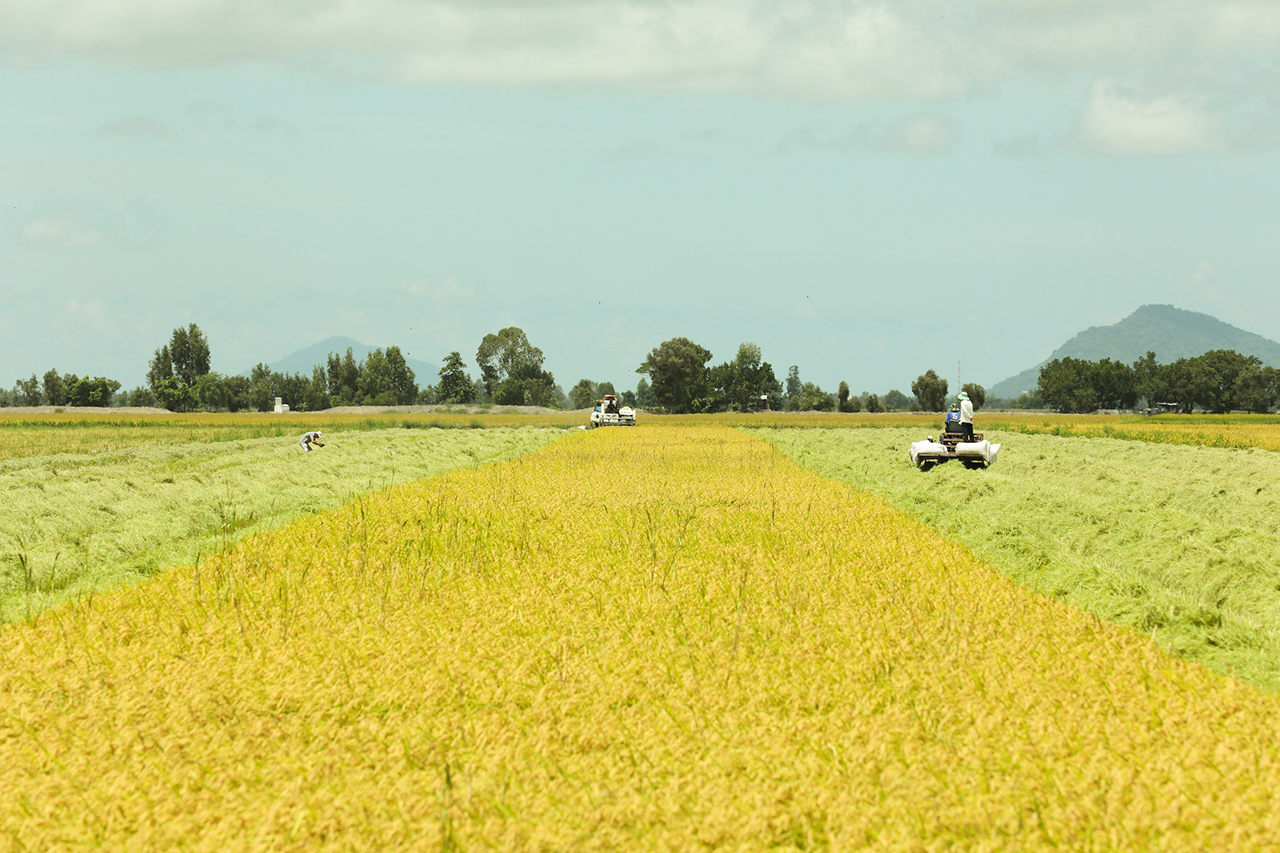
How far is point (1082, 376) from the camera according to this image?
495 ft

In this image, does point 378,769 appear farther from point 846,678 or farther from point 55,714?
point 846,678

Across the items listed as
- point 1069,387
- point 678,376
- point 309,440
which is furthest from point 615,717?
point 1069,387

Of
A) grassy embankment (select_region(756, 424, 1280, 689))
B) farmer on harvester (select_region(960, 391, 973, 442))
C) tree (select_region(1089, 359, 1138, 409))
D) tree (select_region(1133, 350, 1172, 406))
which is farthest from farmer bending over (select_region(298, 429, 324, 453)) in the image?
tree (select_region(1133, 350, 1172, 406))

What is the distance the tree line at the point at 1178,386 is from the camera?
140 m

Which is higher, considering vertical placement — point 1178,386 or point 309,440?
point 1178,386

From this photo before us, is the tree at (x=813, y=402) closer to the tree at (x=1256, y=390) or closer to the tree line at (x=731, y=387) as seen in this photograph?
the tree line at (x=731, y=387)

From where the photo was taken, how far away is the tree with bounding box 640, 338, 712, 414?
133000 mm

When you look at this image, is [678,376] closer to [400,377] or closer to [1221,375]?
[400,377]

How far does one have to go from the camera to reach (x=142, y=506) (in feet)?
50.8

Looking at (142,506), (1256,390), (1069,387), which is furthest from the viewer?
(1069,387)

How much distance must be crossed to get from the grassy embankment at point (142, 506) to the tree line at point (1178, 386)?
140m

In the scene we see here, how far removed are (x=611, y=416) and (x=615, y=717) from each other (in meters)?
58.4

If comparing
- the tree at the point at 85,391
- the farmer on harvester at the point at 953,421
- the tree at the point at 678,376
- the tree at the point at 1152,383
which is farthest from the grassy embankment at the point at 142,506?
the tree at the point at 1152,383

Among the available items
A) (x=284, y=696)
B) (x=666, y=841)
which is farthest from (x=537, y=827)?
(x=284, y=696)
